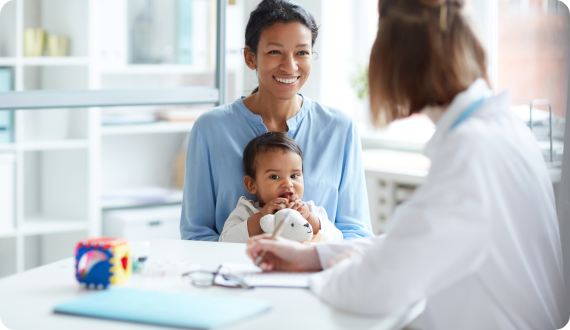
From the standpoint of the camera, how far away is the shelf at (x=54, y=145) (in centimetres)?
382

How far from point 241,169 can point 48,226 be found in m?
1.90

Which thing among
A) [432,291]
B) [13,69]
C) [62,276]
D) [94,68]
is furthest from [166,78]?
[432,291]

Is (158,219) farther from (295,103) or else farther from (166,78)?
(295,103)

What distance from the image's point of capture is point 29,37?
3.83m

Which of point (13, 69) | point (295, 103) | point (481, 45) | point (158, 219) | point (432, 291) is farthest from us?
point (158, 219)

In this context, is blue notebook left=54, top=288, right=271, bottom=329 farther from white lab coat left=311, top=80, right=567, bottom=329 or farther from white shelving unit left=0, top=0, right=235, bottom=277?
white shelving unit left=0, top=0, right=235, bottom=277

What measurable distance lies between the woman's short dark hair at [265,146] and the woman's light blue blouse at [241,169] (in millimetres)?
65

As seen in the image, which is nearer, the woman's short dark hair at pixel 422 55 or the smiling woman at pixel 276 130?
the woman's short dark hair at pixel 422 55

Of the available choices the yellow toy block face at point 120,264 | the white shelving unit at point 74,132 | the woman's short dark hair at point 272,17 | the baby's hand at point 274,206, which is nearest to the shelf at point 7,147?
the white shelving unit at point 74,132

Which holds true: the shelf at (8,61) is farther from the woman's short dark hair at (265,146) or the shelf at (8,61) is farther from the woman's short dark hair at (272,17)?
the woman's short dark hair at (265,146)

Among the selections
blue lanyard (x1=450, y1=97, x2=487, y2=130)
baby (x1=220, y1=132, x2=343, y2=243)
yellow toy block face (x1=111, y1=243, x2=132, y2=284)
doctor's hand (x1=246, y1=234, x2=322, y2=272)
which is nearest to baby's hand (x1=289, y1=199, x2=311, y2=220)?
baby (x1=220, y1=132, x2=343, y2=243)

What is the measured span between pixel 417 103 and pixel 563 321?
55 centimetres

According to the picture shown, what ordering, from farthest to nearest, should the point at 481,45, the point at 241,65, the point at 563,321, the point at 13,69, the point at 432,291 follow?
the point at 241,65, the point at 13,69, the point at 563,321, the point at 481,45, the point at 432,291

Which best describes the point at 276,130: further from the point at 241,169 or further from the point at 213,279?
the point at 213,279
